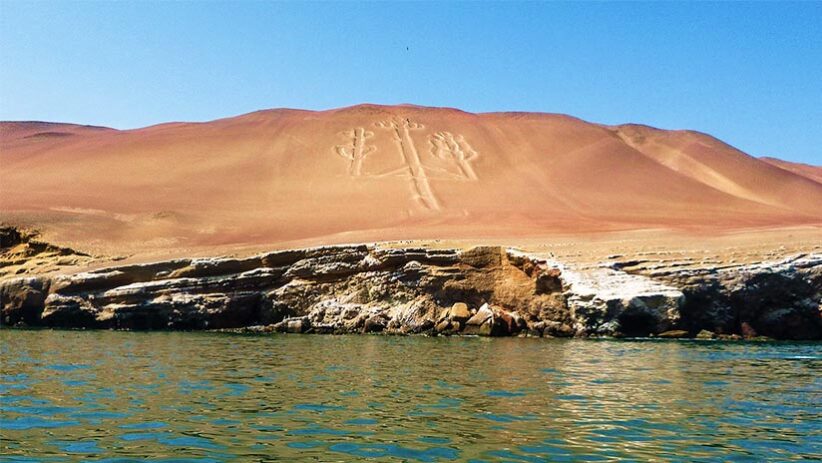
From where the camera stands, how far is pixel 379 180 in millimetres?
56344

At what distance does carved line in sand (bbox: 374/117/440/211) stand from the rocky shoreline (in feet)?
72.4

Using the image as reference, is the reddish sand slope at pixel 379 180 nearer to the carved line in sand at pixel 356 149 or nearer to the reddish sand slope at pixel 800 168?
the carved line in sand at pixel 356 149

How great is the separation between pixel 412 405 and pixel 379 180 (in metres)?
45.6

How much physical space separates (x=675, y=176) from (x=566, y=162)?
25.8ft

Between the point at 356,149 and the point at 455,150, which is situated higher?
the point at 455,150

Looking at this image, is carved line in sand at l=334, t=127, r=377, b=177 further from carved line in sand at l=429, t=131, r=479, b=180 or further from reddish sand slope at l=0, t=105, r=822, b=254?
carved line in sand at l=429, t=131, r=479, b=180

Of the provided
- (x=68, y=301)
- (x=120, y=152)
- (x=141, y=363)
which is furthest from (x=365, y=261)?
(x=120, y=152)

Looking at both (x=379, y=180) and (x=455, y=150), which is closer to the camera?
(x=379, y=180)

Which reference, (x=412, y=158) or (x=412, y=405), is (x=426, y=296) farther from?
(x=412, y=158)

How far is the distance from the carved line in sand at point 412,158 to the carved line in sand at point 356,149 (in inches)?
92.2

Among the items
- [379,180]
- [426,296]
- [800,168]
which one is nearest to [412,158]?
[379,180]

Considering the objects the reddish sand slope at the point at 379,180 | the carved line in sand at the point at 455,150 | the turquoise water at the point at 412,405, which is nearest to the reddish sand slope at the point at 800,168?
the reddish sand slope at the point at 379,180

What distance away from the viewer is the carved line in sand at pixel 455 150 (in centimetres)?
A: 6000

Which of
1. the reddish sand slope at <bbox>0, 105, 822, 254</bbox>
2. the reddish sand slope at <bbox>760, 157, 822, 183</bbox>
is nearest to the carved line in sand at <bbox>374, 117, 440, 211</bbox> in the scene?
the reddish sand slope at <bbox>0, 105, 822, 254</bbox>
